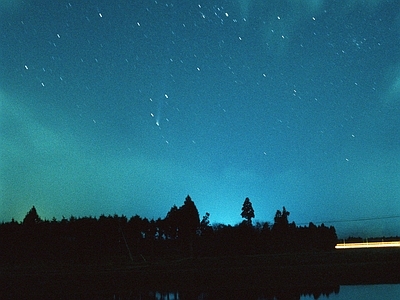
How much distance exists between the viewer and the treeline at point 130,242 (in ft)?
248

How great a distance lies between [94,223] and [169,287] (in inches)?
2391

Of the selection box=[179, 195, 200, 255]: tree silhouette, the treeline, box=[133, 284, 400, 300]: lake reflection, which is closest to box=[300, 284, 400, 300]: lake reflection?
box=[133, 284, 400, 300]: lake reflection

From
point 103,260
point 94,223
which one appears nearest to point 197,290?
point 103,260

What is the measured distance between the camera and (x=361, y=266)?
39.5 meters

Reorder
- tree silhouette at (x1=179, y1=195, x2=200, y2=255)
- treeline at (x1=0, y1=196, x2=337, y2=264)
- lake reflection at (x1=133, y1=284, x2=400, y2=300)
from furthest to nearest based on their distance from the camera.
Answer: tree silhouette at (x1=179, y1=195, x2=200, y2=255) → treeline at (x1=0, y1=196, x2=337, y2=264) → lake reflection at (x1=133, y1=284, x2=400, y2=300)

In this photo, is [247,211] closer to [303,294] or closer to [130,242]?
[130,242]

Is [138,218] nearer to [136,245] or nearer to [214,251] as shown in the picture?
[136,245]

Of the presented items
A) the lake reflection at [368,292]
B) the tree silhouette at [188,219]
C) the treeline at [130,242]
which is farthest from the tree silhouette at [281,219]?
the lake reflection at [368,292]

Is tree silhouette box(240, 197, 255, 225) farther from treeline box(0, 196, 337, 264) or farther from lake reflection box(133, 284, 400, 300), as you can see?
lake reflection box(133, 284, 400, 300)

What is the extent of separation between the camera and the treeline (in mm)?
75500

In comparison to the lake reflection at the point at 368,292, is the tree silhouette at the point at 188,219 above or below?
above

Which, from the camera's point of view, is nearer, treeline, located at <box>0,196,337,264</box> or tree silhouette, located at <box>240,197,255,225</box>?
treeline, located at <box>0,196,337,264</box>

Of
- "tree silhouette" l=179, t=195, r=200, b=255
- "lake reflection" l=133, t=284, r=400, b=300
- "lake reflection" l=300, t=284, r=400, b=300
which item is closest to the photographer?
"lake reflection" l=300, t=284, r=400, b=300

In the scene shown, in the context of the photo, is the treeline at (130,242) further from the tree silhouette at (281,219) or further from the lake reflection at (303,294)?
the lake reflection at (303,294)
